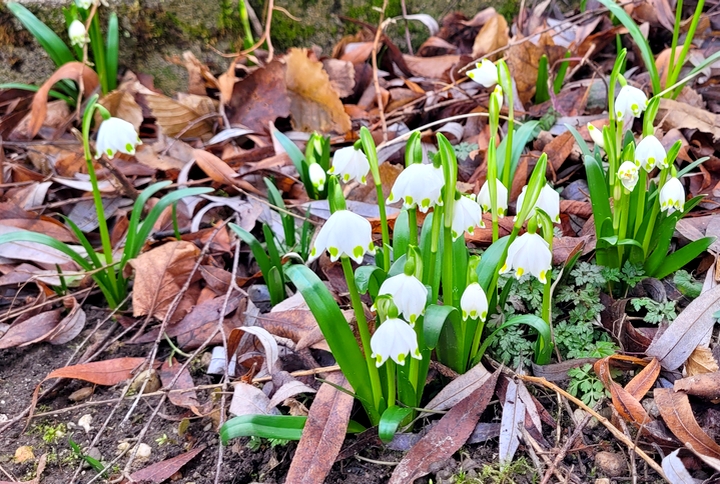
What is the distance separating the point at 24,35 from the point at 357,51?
147 cm

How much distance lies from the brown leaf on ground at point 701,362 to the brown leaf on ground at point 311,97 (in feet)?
4.82

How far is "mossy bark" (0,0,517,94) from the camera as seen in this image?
2.66 m

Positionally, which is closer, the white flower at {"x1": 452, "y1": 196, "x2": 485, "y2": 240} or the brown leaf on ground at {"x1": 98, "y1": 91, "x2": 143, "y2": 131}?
the white flower at {"x1": 452, "y1": 196, "x2": 485, "y2": 240}

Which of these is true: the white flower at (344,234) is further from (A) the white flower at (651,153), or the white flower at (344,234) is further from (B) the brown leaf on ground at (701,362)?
(B) the brown leaf on ground at (701,362)

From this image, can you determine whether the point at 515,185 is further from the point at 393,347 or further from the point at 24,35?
the point at 24,35

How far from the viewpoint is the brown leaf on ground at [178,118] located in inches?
98.2

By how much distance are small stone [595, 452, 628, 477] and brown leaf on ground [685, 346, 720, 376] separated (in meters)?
0.28

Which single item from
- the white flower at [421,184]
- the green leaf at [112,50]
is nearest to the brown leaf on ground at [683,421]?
the white flower at [421,184]

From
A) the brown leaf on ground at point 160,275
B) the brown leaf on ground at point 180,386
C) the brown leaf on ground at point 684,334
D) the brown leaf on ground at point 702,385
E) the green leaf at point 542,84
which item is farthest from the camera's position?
the green leaf at point 542,84

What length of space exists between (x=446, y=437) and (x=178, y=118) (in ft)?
5.99

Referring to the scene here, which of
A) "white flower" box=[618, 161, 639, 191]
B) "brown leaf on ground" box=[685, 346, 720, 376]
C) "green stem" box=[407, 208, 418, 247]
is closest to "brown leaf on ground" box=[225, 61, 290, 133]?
"green stem" box=[407, 208, 418, 247]

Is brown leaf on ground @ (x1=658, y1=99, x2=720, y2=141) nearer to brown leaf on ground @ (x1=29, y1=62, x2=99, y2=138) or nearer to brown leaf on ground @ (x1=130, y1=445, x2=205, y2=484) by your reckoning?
brown leaf on ground @ (x1=130, y1=445, x2=205, y2=484)

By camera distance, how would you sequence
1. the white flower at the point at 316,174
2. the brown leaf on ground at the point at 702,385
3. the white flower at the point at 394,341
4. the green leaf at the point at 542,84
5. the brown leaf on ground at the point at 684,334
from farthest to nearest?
the green leaf at the point at 542,84, the white flower at the point at 316,174, the brown leaf on ground at the point at 684,334, the brown leaf on ground at the point at 702,385, the white flower at the point at 394,341

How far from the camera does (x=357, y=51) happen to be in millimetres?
2750
